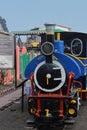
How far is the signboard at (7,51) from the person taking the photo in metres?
18.7

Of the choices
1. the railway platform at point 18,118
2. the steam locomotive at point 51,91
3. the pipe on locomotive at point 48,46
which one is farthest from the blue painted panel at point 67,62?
the railway platform at point 18,118

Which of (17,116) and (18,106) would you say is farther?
(18,106)

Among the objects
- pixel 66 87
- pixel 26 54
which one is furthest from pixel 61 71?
pixel 26 54

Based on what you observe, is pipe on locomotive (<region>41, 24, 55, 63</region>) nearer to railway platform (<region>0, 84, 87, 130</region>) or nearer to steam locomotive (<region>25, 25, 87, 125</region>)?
steam locomotive (<region>25, 25, 87, 125</region>)

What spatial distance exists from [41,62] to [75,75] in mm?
930

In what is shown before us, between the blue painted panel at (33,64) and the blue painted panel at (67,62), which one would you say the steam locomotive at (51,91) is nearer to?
the blue painted panel at (67,62)

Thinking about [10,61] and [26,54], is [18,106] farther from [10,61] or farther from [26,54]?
[26,54]

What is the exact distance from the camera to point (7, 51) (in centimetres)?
1881

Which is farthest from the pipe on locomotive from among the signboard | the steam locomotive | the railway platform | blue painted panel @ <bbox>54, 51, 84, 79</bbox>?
the signboard

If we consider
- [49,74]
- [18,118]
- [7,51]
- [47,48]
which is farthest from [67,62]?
[7,51]

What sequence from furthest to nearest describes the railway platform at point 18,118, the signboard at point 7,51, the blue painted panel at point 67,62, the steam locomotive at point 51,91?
the signboard at point 7,51 < the railway platform at point 18,118 < the blue painted panel at point 67,62 < the steam locomotive at point 51,91

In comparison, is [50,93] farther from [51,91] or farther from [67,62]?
[67,62]

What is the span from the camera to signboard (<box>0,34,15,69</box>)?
18719 millimetres

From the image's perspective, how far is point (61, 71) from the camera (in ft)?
29.5
